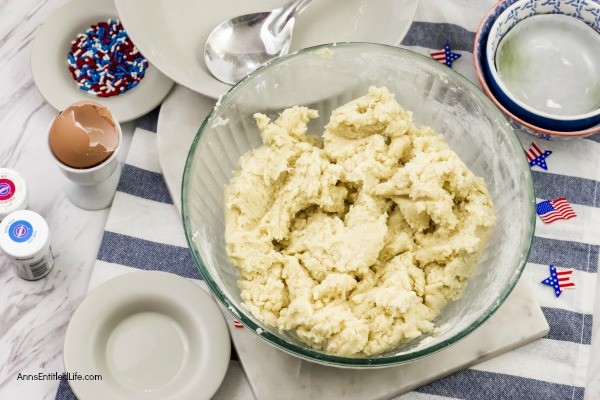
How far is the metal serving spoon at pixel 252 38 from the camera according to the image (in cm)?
212

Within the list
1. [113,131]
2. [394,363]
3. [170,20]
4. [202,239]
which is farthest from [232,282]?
[170,20]

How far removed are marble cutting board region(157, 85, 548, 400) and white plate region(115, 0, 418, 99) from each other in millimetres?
Answer: 677

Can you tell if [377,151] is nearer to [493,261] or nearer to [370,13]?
[493,261]

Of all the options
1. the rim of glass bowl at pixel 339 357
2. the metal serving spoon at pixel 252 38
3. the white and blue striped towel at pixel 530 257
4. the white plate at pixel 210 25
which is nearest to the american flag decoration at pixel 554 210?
the white and blue striped towel at pixel 530 257

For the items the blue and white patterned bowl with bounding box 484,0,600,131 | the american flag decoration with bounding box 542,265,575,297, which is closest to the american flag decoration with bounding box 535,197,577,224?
the american flag decoration with bounding box 542,265,575,297

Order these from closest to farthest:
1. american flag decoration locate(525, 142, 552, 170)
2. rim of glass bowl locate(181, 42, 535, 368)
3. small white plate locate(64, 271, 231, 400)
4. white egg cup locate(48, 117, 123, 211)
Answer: rim of glass bowl locate(181, 42, 535, 368), small white plate locate(64, 271, 231, 400), white egg cup locate(48, 117, 123, 211), american flag decoration locate(525, 142, 552, 170)

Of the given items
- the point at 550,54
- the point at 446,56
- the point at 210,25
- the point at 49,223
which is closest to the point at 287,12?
the point at 210,25

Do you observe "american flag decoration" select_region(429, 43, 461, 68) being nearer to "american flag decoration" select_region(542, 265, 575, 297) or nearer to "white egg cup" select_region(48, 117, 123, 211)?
"american flag decoration" select_region(542, 265, 575, 297)

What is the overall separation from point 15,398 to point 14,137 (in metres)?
0.71

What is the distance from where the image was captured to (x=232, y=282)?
1.72 meters

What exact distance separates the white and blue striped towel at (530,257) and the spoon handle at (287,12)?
0.43 meters

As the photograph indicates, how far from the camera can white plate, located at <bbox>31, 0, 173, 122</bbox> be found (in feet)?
6.91

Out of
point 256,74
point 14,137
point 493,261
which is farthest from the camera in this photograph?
point 14,137

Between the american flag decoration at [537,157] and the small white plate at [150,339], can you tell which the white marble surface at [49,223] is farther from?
the american flag decoration at [537,157]
